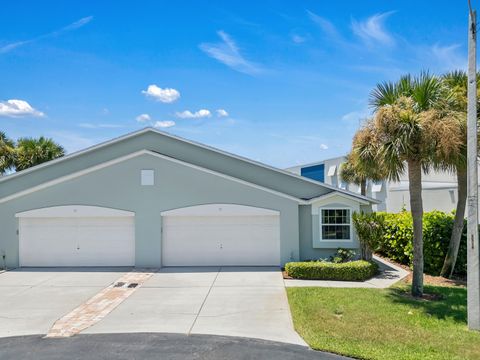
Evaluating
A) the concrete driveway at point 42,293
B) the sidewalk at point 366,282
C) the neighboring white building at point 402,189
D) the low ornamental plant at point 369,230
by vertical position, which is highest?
the neighboring white building at point 402,189

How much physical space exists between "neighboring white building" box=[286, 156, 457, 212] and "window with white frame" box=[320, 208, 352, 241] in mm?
3674

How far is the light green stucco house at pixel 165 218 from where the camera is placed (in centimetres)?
1578

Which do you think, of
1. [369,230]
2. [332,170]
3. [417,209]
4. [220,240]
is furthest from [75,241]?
[332,170]

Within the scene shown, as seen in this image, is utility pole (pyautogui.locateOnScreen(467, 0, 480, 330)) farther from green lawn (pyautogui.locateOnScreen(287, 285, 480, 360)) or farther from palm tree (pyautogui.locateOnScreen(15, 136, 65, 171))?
palm tree (pyautogui.locateOnScreen(15, 136, 65, 171))

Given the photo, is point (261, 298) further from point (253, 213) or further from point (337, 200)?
point (337, 200)

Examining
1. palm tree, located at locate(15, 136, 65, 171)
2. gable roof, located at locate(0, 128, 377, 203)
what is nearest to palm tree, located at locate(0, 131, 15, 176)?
palm tree, located at locate(15, 136, 65, 171)

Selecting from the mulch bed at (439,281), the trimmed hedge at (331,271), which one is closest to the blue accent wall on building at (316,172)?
the mulch bed at (439,281)

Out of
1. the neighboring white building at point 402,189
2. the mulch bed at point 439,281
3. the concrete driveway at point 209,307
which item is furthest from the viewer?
the neighboring white building at point 402,189

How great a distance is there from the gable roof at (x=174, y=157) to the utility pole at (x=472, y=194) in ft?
27.1

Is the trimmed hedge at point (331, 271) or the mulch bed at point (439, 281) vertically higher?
the trimmed hedge at point (331, 271)

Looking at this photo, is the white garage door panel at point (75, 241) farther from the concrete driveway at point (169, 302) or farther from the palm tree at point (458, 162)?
the palm tree at point (458, 162)

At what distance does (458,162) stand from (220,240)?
29.8 ft

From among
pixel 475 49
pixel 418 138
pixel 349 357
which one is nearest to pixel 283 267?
pixel 418 138

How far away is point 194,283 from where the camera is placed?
510 inches
